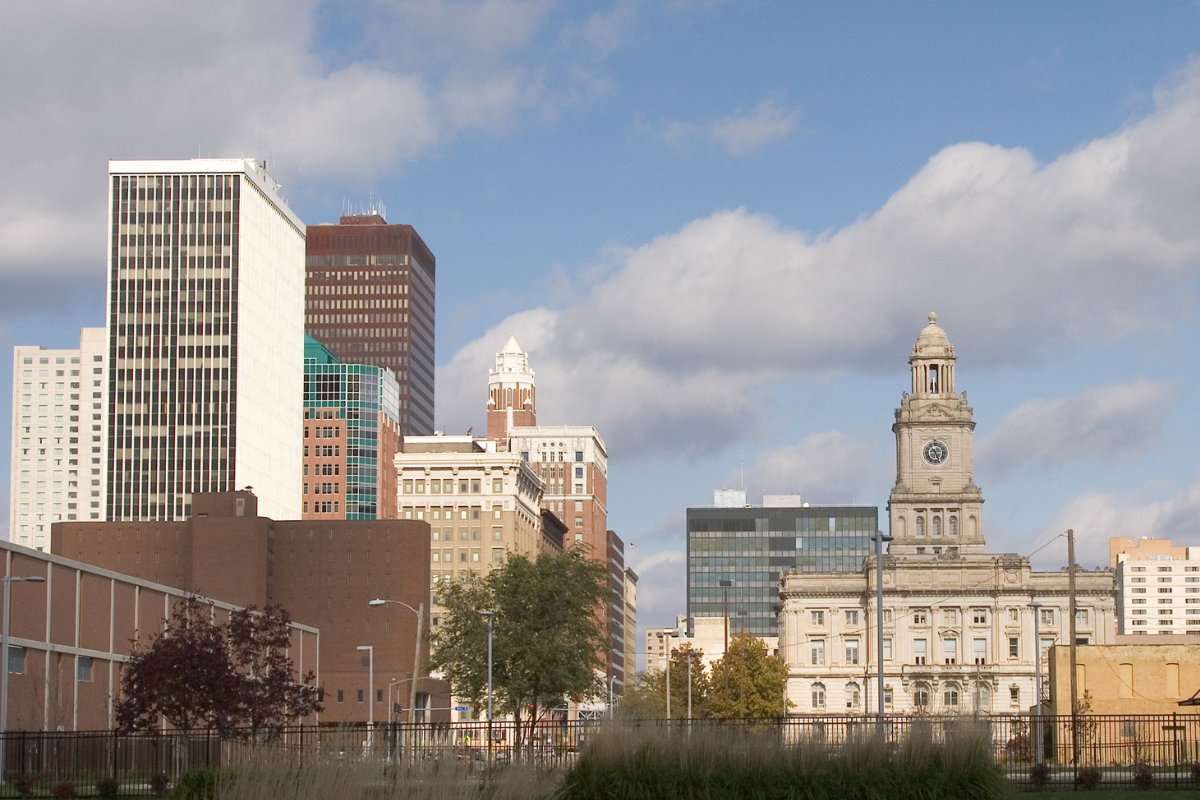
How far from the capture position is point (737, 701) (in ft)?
435

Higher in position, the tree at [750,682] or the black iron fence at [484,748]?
the black iron fence at [484,748]

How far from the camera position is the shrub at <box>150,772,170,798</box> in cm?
4422

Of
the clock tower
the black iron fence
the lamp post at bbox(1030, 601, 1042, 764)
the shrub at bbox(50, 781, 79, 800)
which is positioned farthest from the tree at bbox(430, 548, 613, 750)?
the clock tower

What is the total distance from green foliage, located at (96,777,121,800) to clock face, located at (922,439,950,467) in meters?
140

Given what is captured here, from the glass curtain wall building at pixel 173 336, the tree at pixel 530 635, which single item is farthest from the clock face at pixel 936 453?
the tree at pixel 530 635

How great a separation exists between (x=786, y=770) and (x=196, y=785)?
12.5 metres

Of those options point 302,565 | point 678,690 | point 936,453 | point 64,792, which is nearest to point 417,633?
point 678,690

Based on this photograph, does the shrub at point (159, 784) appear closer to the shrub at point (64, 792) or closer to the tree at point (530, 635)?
the shrub at point (64, 792)

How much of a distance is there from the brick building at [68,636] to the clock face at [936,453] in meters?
102

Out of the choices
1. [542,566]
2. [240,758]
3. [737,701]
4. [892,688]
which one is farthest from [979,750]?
[892,688]

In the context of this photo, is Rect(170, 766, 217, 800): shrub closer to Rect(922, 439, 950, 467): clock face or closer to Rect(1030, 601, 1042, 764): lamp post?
Rect(1030, 601, 1042, 764): lamp post

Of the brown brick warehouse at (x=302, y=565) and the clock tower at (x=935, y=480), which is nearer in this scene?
the brown brick warehouse at (x=302, y=565)

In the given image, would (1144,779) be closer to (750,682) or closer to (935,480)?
→ (750,682)

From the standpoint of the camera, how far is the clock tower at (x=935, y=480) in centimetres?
17588
